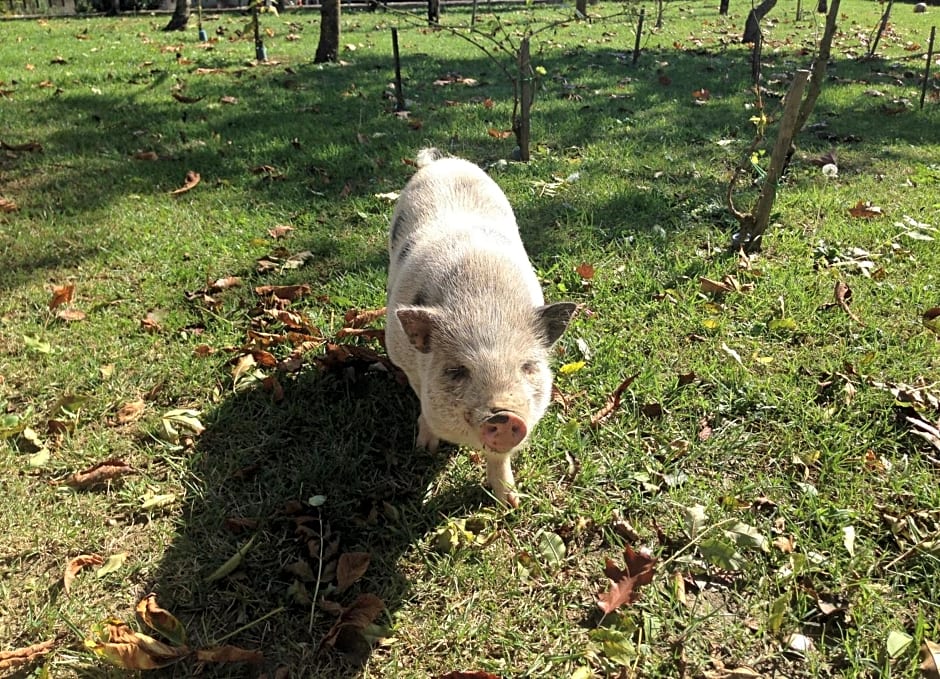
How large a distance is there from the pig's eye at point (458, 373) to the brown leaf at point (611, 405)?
40.8 inches

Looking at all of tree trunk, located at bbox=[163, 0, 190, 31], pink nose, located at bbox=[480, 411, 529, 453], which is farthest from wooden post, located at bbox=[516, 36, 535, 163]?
tree trunk, located at bbox=[163, 0, 190, 31]

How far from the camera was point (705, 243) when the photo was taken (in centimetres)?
481

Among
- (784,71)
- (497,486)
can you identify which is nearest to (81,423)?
(497,486)

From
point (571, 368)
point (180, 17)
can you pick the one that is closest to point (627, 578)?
point (571, 368)

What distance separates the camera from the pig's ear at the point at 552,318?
2635 mm

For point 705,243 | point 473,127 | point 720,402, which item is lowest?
point 720,402

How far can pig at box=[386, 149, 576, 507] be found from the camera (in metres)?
2.38

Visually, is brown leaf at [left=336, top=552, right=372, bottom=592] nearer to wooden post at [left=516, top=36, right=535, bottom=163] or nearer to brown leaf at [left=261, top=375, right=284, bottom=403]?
brown leaf at [left=261, top=375, right=284, bottom=403]

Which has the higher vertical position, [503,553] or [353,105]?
[353,105]

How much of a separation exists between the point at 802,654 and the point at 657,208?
12.8 ft

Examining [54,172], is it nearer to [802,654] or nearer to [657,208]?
[657,208]

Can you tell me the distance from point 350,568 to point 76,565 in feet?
3.68

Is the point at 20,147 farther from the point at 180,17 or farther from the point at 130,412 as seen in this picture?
the point at 180,17

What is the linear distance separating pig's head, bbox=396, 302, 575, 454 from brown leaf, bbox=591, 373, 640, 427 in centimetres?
65
